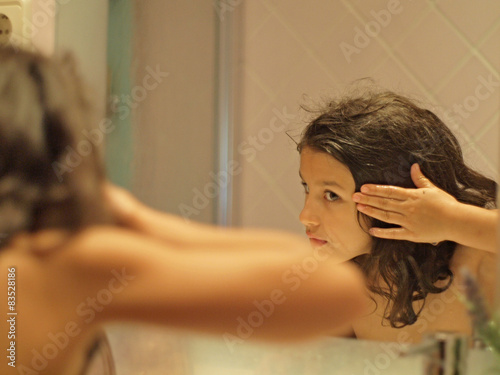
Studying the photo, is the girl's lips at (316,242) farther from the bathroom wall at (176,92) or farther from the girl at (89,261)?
the bathroom wall at (176,92)

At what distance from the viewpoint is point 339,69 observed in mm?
780

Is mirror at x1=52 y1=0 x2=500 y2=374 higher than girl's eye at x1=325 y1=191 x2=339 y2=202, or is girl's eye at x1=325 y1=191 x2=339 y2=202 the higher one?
mirror at x1=52 y1=0 x2=500 y2=374

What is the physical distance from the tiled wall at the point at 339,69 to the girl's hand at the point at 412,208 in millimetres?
68

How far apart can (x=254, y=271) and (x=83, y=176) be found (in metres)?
0.26

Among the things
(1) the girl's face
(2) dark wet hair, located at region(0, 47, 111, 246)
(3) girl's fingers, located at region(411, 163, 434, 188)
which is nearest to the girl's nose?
(1) the girl's face

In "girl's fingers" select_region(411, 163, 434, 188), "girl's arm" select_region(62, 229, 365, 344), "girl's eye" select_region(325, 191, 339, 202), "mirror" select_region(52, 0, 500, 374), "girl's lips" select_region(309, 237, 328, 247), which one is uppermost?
"mirror" select_region(52, 0, 500, 374)

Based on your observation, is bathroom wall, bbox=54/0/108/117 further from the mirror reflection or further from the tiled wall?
the tiled wall

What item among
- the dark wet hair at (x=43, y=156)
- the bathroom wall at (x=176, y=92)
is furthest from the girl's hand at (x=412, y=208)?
the dark wet hair at (x=43, y=156)

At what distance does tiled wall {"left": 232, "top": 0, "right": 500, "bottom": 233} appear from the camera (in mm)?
747

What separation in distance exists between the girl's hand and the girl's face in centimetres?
2

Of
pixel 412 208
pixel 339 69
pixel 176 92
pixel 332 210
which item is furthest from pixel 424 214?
pixel 176 92

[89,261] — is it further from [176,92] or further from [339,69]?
[339,69]

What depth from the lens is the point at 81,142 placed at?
0.78 meters

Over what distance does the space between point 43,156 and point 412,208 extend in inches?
19.0
